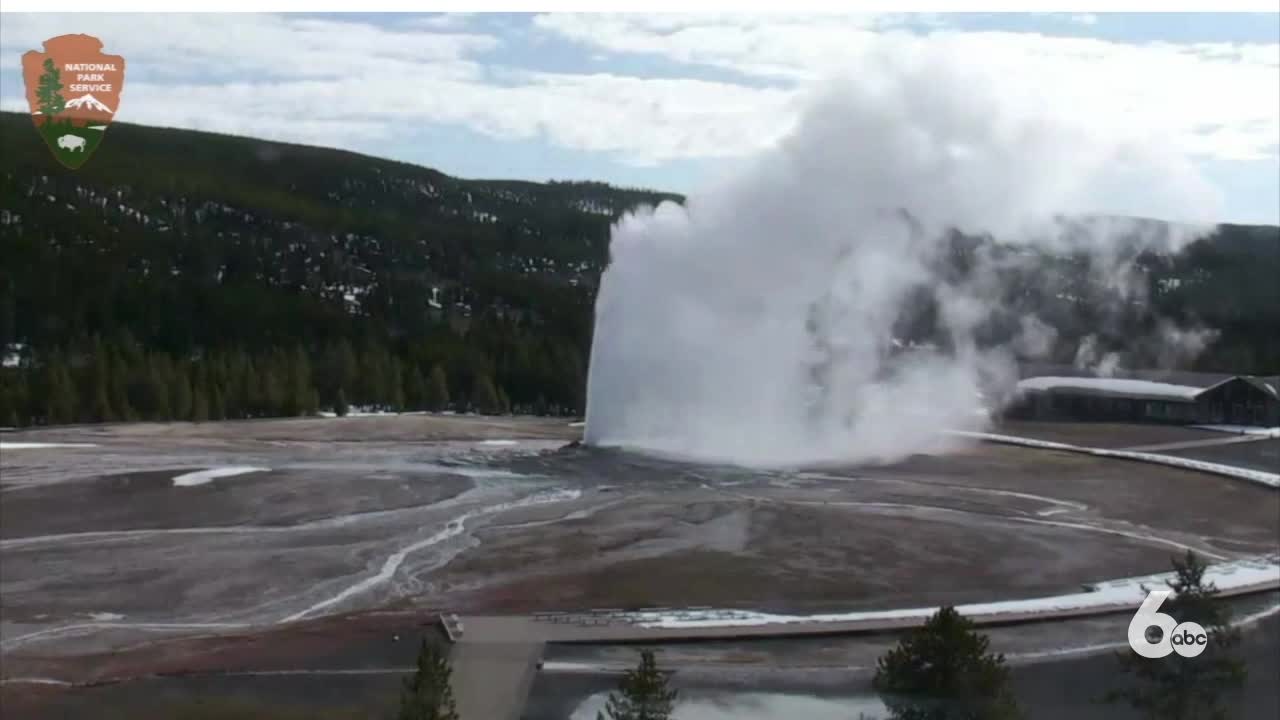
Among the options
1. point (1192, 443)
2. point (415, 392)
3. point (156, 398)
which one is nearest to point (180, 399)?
point (156, 398)

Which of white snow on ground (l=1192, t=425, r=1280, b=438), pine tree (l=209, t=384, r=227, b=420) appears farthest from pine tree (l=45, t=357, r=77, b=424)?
white snow on ground (l=1192, t=425, r=1280, b=438)

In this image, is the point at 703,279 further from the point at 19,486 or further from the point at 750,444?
the point at 19,486

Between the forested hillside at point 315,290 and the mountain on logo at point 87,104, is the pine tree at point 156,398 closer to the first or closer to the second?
the forested hillside at point 315,290

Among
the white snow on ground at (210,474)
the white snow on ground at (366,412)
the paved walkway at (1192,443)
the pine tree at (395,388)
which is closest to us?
the white snow on ground at (210,474)

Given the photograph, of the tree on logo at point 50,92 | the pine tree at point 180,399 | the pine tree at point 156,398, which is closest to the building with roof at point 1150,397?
the pine tree at point 180,399

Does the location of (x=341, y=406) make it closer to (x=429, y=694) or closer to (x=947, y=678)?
(x=947, y=678)

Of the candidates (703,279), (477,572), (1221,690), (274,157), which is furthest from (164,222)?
(1221,690)
